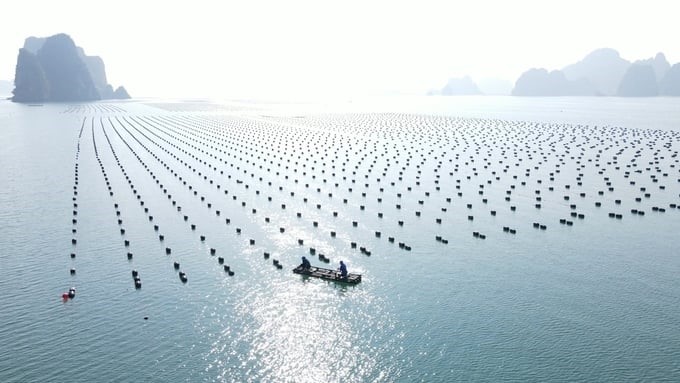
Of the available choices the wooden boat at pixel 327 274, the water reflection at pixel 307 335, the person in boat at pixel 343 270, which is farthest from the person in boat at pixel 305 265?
the person in boat at pixel 343 270

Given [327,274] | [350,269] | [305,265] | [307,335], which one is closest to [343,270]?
[327,274]

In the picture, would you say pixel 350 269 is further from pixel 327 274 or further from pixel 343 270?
pixel 343 270

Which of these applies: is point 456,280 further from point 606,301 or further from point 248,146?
point 248,146

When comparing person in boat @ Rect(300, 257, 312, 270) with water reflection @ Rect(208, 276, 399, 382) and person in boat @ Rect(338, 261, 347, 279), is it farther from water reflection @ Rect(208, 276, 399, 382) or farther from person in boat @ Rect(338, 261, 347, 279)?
person in boat @ Rect(338, 261, 347, 279)

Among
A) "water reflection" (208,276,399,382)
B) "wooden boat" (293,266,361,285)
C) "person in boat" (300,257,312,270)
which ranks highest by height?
"person in boat" (300,257,312,270)

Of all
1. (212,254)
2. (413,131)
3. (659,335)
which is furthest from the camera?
(413,131)

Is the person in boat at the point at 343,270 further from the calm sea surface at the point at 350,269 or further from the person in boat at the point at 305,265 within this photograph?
the person in boat at the point at 305,265

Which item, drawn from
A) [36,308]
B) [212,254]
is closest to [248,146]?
[212,254]

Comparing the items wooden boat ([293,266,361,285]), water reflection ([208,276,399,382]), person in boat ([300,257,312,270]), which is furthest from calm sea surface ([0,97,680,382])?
person in boat ([300,257,312,270])
